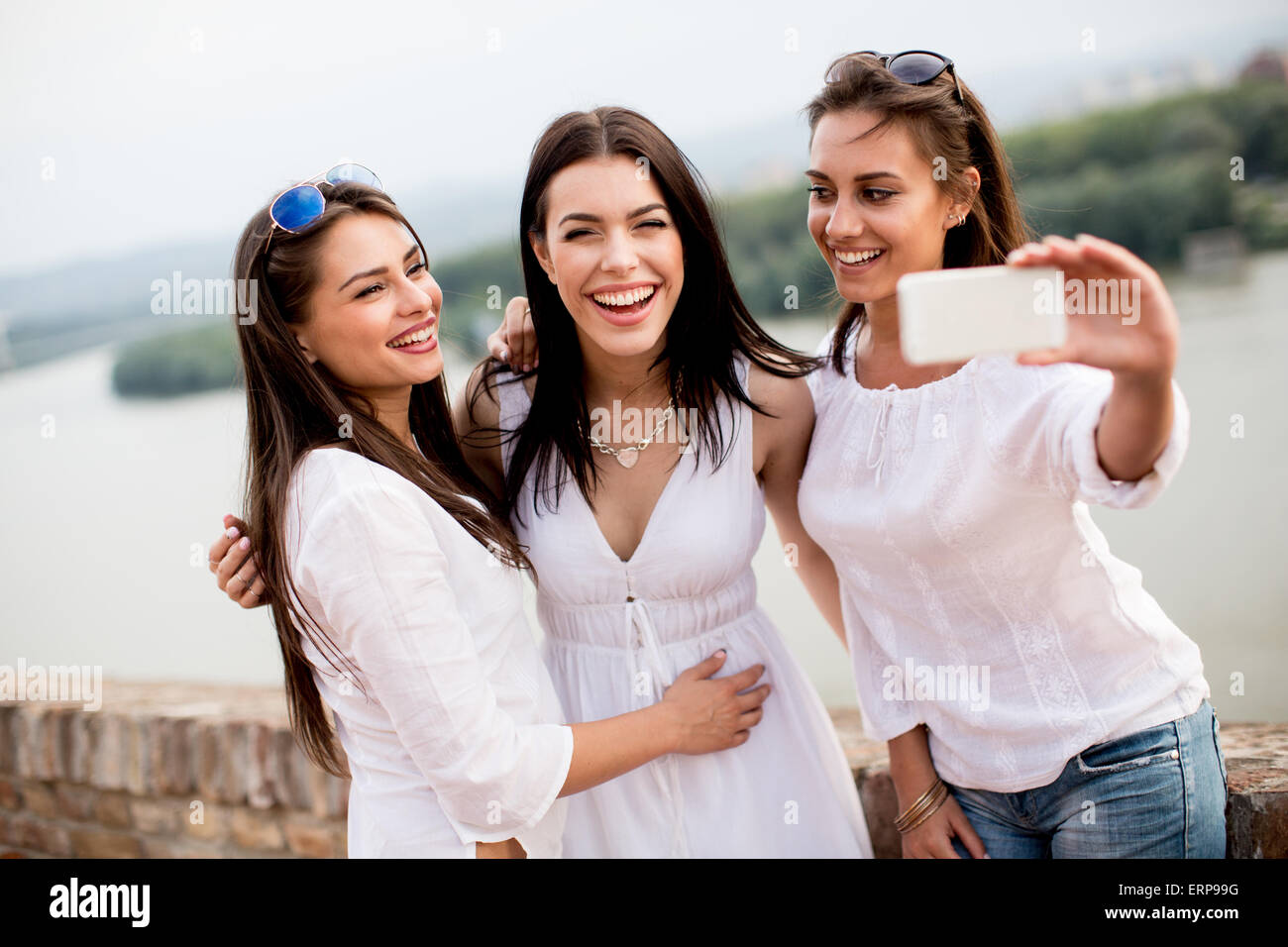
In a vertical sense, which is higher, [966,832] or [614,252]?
[614,252]

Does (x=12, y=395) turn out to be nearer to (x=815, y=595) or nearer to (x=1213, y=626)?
(x=815, y=595)

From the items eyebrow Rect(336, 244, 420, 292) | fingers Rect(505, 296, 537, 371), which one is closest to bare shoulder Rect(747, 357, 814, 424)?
fingers Rect(505, 296, 537, 371)

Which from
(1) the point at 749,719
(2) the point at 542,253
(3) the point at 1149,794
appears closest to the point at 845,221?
(2) the point at 542,253

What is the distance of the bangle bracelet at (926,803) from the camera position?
5.81 ft

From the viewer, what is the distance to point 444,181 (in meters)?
6.93

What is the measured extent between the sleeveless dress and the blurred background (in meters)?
3.53

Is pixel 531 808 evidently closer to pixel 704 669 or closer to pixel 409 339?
pixel 704 669

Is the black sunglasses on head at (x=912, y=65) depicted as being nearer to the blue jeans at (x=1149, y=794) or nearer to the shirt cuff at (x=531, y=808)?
the blue jeans at (x=1149, y=794)

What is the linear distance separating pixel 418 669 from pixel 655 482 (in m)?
0.65

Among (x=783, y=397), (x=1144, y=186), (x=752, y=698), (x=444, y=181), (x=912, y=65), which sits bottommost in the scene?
(x=752, y=698)

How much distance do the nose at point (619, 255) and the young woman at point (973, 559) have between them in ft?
1.09
